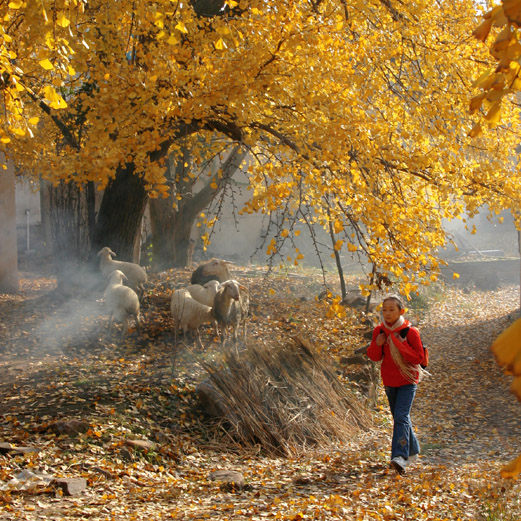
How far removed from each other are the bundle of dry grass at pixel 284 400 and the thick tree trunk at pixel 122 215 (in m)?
4.50

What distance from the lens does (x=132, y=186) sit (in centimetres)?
1107

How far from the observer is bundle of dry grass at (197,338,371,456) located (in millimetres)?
6871

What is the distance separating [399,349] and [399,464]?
1053 mm

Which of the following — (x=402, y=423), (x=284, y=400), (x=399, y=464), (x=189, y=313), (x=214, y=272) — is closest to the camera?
(x=399, y=464)

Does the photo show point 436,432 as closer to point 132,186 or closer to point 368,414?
point 368,414

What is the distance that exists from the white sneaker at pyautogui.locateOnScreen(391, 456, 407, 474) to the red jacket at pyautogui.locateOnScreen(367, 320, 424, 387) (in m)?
0.68

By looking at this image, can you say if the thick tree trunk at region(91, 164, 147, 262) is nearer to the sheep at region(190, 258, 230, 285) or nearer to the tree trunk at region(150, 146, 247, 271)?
the sheep at region(190, 258, 230, 285)

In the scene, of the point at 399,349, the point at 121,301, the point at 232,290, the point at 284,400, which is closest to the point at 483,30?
the point at 399,349

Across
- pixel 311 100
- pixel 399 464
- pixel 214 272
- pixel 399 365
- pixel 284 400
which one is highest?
pixel 311 100

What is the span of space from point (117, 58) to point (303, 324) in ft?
19.2

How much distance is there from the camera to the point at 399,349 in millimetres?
5875

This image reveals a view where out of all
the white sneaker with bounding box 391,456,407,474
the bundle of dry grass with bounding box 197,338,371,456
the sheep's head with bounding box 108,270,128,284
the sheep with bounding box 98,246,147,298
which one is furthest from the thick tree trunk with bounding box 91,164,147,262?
the white sneaker with bounding box 391,456,407,474

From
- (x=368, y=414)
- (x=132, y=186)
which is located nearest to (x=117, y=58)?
(x=132, y=186)

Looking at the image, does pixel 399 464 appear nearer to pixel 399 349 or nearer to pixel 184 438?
pixel 399 349
